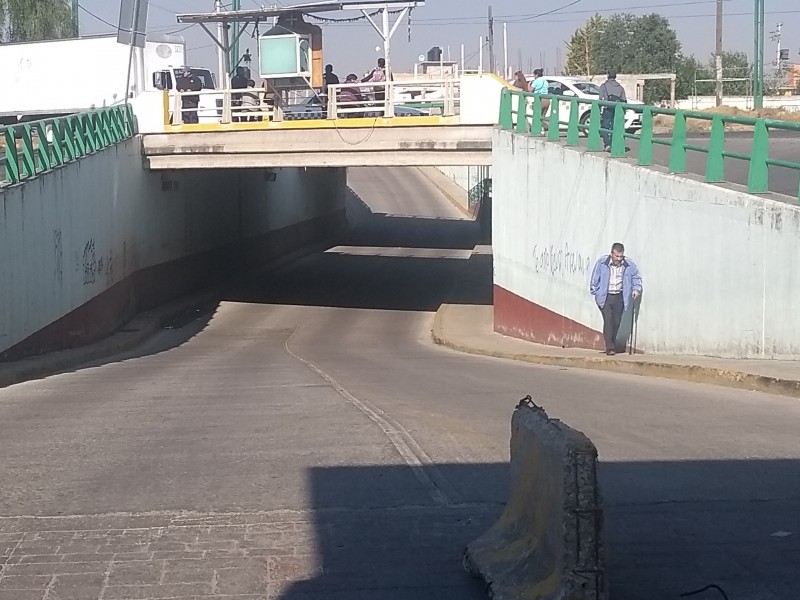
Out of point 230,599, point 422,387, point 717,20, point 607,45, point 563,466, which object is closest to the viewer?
point 563,466

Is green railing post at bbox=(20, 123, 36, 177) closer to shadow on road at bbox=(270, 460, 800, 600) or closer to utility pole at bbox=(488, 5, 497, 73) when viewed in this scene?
shadow on road at bbox=(270, 460, 800, 600)

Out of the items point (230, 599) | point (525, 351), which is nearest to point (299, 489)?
point (230, 599)

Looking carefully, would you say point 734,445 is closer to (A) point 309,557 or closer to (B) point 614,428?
(B) point 614,428

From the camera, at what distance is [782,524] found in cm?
612

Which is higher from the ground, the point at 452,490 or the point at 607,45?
the point at 607,45

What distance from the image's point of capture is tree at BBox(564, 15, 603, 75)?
83.6 meters

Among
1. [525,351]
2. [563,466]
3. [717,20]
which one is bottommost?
[525,351]

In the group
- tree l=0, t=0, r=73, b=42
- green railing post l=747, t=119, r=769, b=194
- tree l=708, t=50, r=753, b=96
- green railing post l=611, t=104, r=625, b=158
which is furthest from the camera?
tree l=708, t=50, r=753, b=96

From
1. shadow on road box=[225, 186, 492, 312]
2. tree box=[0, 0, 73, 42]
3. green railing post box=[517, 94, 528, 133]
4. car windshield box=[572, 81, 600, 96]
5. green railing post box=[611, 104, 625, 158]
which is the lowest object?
shadow on road box=[225, 186, 492, 312]

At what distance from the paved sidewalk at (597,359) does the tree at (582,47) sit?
5636cm

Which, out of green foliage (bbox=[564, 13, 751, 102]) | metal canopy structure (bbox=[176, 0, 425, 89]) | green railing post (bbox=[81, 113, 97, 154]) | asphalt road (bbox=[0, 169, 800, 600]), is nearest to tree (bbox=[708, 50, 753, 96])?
green foliage (bbox=[564, 13, 751, 102])

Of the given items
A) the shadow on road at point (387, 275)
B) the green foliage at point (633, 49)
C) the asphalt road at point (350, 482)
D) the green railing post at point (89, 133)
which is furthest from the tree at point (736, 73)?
the asphalt road at point (350, 482)

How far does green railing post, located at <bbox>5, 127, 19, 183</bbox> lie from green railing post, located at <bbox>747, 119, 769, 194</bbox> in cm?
1202

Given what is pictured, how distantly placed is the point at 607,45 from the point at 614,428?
271 ft
